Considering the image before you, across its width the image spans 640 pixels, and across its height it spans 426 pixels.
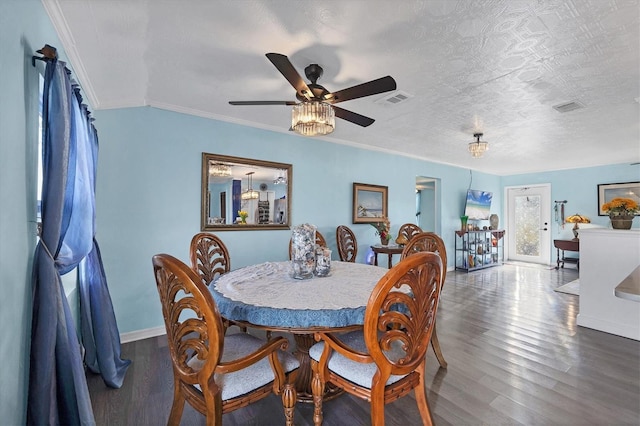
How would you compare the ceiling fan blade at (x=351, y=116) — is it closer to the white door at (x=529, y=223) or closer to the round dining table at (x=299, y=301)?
the round dining table at (x=299, y=301)

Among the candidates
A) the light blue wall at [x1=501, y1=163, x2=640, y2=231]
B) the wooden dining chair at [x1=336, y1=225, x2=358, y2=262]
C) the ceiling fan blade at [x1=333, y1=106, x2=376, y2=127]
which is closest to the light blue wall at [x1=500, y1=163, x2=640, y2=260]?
the light blue wall at [x1=501, y1=163, x2=640, y2=231]

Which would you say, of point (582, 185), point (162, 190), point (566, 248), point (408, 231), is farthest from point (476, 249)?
point (162, 190)

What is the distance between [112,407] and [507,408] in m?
2.45

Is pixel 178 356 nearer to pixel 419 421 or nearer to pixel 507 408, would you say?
pixel 419 421

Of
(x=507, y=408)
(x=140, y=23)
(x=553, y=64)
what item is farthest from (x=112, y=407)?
(x=553, y=64)

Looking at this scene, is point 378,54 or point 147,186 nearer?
point 378,54

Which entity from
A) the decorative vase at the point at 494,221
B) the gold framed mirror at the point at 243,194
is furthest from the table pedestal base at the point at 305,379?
the decorative vase at the point at 494,221

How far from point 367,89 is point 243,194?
2.03m

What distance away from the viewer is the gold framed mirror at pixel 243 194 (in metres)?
3.09

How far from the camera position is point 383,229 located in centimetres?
435

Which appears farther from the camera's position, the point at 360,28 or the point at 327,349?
the point at 360,28

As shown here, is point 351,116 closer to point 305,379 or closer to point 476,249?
point 305,379

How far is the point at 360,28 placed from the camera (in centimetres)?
167

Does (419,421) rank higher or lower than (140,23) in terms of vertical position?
lower
